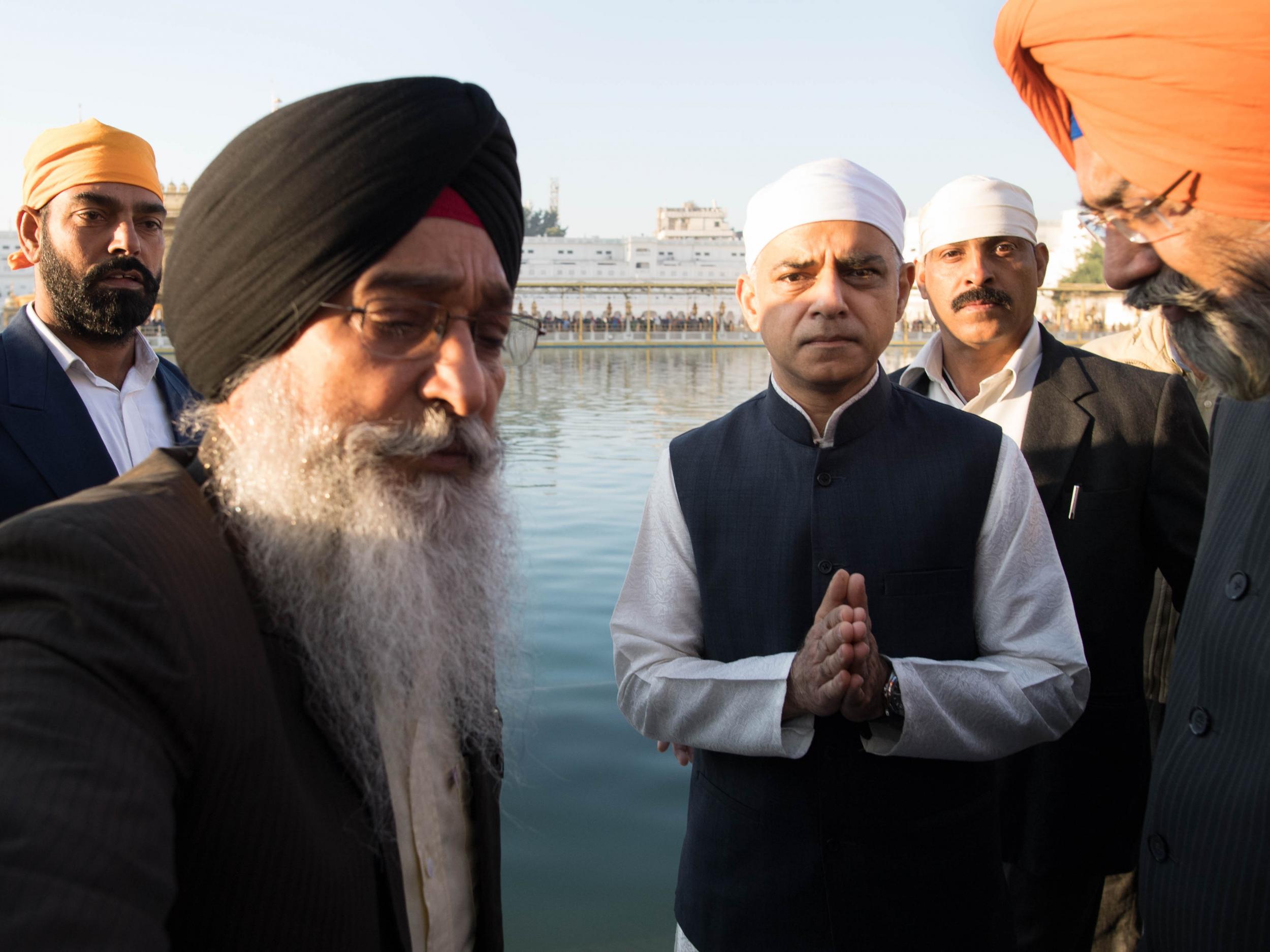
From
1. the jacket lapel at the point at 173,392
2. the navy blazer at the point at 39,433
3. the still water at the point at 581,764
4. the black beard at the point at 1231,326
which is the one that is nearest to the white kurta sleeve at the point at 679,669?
the still water at the point at 581,764

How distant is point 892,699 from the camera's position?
5.19ft

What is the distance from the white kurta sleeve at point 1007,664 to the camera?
5.24 feet

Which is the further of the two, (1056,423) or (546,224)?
(546,224)

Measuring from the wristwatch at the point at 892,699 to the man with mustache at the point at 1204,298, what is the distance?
418 millimetres

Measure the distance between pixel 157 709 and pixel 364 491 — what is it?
0.47 m

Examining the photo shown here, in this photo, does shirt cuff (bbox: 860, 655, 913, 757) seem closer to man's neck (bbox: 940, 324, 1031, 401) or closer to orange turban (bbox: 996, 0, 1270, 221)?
orange turban (bbox: 996, 0, 1270, 221)

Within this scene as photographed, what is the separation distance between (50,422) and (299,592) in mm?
1850

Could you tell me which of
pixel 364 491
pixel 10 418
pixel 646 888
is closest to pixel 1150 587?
pixel 646 888

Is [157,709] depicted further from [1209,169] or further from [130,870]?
[1209,169]

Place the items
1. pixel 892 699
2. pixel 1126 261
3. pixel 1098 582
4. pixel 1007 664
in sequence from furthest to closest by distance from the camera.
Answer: pixel 1098 582, pixel 1007 664, pixel 892 699, pixel 1126 261

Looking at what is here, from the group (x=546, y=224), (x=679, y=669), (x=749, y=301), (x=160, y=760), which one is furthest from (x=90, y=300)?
(x=546, y=224)

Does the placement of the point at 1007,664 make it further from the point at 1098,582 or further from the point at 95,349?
the point at 95,349

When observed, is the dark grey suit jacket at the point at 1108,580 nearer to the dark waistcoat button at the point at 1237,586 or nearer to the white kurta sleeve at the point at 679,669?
the dark waistcoat button at the point at 1237,586

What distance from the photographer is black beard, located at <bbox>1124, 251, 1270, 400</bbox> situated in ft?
4.39
